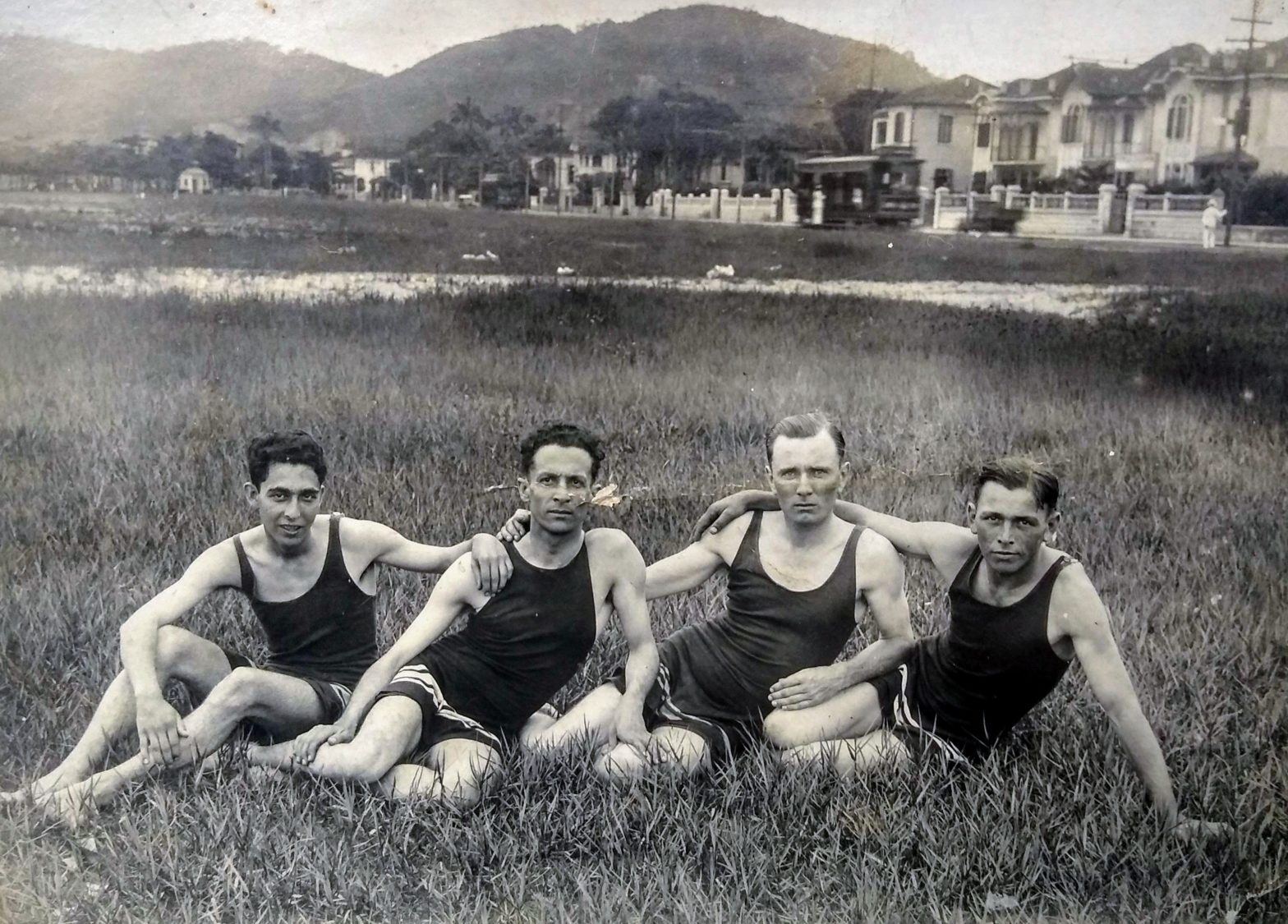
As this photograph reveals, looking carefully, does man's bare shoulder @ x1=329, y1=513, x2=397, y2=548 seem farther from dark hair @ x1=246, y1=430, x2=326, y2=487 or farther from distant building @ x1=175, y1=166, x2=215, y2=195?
distant building @ x1=175, y1=166, x2=215, y2=195

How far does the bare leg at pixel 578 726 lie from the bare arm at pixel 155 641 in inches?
36.4

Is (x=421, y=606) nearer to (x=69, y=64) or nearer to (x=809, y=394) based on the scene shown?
(x=809, y=394)

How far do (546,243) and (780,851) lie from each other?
81.6 inches

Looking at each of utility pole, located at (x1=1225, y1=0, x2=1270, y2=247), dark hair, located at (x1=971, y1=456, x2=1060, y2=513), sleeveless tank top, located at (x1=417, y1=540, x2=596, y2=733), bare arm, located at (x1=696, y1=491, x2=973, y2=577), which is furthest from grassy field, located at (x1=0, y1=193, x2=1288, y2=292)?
sleeveless tank top, located at (x1=417, y1=540, x2=596, y2=733)

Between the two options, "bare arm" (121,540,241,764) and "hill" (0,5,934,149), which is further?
"hill" (0,5,934,149)

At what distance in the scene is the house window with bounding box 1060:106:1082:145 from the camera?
10.9 ft

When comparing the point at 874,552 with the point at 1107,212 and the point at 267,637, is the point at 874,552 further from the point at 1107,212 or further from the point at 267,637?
the point at 267,637

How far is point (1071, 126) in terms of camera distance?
3367 mm

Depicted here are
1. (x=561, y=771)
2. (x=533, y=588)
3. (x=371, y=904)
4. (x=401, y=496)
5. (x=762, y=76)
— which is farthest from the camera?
(x=401, y=496)

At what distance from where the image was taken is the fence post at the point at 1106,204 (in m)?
3.46

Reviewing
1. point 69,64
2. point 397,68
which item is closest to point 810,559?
point 397,68

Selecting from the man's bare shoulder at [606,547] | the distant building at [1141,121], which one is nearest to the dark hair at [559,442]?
the man's bare shoulder at [606,547]

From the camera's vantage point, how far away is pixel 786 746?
9.70 feet

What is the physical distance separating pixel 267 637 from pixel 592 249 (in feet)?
5.30
